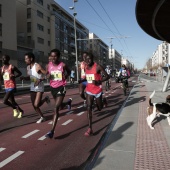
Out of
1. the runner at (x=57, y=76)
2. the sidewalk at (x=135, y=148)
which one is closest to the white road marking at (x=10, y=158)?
the sidewalk at (x=135, y=148)

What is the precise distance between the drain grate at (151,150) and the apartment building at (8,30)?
37.5m

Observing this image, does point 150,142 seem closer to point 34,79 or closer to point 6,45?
point 34,79

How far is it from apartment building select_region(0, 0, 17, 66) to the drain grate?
1475 inches

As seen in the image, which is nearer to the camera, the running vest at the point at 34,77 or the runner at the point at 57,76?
the runner at the point at 57,76

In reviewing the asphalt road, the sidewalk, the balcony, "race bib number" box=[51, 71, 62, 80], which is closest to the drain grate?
the sidewalk

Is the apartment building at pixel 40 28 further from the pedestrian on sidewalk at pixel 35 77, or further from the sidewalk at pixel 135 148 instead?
the sidewalk at pixel 135 148

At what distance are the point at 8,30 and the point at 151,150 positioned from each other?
41211 mm

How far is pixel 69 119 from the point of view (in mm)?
7891

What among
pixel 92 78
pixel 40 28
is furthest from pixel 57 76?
pixel 40 28

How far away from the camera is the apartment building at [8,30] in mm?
41156

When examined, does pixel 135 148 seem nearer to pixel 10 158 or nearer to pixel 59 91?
pixel 59 91

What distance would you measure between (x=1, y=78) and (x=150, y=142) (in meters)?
4.57

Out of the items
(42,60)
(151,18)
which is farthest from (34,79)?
(42,60)

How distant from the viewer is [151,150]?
4688mm
